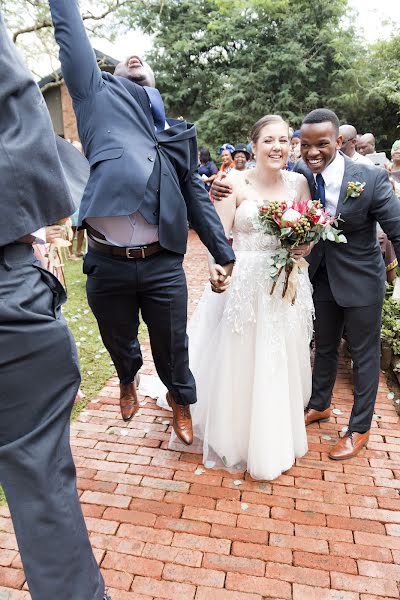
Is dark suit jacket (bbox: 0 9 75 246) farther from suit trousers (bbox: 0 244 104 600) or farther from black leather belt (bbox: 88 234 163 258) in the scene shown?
black leather belt (bbox: 88 234 163 258)

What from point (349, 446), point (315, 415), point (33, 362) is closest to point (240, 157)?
point (315, 415)

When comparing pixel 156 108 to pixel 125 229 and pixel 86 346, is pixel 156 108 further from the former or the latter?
pixel 86 346

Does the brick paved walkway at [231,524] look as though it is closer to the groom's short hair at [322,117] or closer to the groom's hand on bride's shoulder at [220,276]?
the groom's hand on bride's shoulder at [220,276]

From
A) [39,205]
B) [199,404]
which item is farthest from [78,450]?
[39,205]

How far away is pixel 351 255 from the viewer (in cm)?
329

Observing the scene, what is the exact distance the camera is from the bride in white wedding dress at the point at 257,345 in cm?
320

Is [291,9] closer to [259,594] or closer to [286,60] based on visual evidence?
[286,60]

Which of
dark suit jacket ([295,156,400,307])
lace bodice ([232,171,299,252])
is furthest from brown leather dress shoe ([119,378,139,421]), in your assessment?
dark suit jacket ([295,156,400,307])

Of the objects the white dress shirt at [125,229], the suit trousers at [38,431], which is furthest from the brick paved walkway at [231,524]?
the white dress shirt at [125,229]

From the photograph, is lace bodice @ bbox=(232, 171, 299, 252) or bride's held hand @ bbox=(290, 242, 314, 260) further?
lace bodice @ bbox=(232, 171, 299, 252)

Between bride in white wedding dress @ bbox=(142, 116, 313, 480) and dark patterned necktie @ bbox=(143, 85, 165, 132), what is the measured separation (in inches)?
25.0

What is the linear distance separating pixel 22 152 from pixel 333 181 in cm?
222

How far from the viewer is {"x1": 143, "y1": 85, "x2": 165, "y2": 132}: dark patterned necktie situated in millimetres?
2921

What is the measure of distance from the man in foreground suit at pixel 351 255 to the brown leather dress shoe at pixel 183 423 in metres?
1.04
